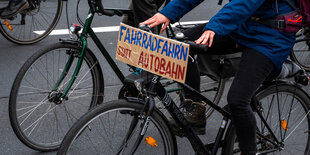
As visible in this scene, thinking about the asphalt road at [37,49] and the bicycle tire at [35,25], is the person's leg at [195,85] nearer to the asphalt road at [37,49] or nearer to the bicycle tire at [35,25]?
the asphalt road at [37,49]

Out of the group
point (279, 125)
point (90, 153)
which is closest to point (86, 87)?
point (90, 153)

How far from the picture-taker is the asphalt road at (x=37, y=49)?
3973 millimetres

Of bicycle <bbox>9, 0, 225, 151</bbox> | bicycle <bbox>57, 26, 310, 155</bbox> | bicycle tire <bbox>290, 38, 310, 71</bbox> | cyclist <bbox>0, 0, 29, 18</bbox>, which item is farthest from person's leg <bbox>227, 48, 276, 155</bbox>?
cyclist <bbox>0, 0, 29, 18</bbox>

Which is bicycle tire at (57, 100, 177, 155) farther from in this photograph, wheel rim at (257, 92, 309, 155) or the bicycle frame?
wheel rim at (257, 92, 309, 155)

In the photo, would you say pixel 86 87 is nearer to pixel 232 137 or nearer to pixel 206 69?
pixel 206 69

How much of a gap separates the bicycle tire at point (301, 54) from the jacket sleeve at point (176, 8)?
9.58 ft

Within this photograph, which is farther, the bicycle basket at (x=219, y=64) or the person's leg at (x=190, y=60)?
the bicycle basket at (x=219, y=64)

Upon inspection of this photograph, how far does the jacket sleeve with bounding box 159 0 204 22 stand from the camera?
9.61 ft

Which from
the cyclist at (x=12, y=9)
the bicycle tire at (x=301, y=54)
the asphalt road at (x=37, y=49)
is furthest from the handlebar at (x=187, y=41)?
the cyclist at (x=12, y=9)

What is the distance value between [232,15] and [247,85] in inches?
17.6

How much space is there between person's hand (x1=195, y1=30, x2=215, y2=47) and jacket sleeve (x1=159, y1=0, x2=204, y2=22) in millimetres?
417

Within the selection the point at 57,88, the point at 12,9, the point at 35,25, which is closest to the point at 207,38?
the point at 57,88

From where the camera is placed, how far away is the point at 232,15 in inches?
103

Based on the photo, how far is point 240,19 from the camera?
266 cm
